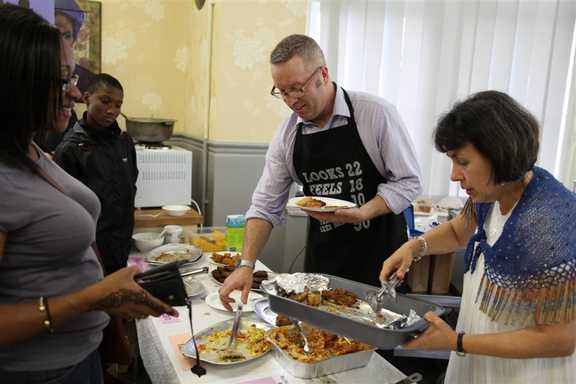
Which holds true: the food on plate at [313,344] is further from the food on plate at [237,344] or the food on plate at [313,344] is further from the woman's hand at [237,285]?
the woman's hand at [237,285]

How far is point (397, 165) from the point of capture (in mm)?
1751

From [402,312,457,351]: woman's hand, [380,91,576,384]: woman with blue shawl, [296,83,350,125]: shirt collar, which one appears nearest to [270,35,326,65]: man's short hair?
[296,83,350,125]: shirt collar

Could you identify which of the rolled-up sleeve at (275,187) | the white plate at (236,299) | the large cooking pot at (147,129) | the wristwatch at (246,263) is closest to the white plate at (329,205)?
the rolled-up sleeve at (275,187)

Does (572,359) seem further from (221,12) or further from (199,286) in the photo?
(221,12)

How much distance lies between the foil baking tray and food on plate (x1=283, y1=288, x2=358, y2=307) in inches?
5.4

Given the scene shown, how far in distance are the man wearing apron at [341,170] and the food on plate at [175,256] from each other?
1.58ft

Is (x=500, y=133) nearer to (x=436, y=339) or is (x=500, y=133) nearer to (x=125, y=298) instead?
(x=436, y=339)

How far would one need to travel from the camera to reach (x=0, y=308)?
2.73 ft

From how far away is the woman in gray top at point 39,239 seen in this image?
0.84 m

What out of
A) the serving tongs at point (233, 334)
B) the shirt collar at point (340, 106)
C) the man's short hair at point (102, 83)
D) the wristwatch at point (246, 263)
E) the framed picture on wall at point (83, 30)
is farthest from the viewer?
the framed picture on wall at point (83, 30)

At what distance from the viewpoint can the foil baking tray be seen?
1175 mm

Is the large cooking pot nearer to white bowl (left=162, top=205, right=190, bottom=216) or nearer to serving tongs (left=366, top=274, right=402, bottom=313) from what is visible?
white bowl (left=162, top=205, right=190, bottom=216)

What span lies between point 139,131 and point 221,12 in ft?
2.90

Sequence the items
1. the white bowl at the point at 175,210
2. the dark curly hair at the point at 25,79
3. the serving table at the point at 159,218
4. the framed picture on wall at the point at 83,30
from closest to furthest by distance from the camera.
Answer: the dark curly hair at the point at 25,79, the serving table at the point at 159,218, the white bowl at the point at 175,210, the framed picture on wall at the point at 83,30
